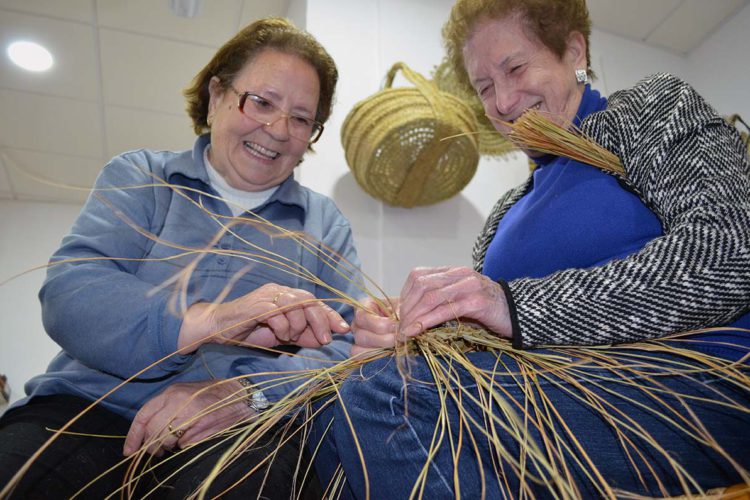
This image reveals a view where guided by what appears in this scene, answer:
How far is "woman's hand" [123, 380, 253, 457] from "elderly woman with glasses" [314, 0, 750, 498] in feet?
0.53

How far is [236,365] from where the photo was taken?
89 centimetres

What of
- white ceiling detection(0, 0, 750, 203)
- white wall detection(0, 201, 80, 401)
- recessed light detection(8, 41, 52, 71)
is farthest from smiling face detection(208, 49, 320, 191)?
white wall detection(0, 201, 80, 401)

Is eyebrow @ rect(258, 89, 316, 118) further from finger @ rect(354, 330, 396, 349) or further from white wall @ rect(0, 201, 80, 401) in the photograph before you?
white wall @ rect(0, 201, 80, 401)

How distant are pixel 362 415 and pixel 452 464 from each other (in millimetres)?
116

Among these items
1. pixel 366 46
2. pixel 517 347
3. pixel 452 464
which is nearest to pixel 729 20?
pixel 366 46

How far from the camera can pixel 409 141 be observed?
1.55 m

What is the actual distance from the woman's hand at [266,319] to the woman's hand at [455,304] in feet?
0.59

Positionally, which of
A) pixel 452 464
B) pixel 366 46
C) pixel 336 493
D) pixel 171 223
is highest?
pixel 366 46

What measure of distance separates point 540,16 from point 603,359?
27.3 inches

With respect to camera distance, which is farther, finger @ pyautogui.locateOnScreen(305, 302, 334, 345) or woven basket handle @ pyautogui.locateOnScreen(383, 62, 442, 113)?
woven basket handle @ pyautogui.locateOnScreen(383, 62, 442, 113)

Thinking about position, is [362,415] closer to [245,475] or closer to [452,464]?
[452,464]

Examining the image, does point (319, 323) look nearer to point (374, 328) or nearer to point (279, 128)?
point (374, 328)

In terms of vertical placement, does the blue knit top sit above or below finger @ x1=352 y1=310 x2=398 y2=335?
above

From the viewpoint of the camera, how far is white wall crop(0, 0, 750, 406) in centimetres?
178
